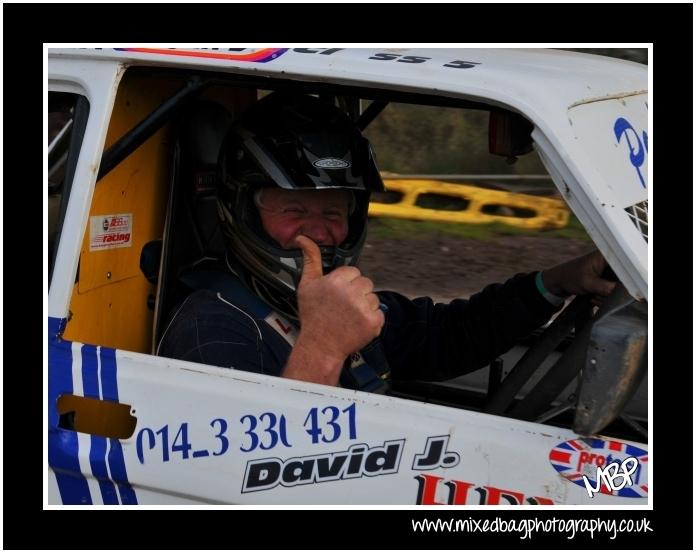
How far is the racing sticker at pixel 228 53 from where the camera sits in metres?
2.25

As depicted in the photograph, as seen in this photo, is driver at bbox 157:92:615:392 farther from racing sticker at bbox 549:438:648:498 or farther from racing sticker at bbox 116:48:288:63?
racing sticker at bbox 549:438:648:498

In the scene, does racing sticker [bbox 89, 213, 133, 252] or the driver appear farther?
racing sticker [bbox 89, 213, 133, 252]

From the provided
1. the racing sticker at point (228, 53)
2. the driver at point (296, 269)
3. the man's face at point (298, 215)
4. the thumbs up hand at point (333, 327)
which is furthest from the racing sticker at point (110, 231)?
the thumbs up hand at point (333, 327)

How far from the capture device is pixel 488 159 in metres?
8.70

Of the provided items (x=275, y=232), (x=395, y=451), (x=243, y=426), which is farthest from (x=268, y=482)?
(x=275, y=232)

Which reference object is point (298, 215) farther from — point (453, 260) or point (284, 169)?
point (453, 260)

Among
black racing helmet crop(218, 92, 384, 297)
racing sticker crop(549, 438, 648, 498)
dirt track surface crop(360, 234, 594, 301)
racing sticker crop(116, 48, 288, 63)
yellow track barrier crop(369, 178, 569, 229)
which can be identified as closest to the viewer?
racing sticker crop(549, 438, 648, 498)

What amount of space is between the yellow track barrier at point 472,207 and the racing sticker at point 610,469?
538cm

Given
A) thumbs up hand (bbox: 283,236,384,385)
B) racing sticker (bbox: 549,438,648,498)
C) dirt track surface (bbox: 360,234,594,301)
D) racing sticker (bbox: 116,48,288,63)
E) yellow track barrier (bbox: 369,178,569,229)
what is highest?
racing sticker (bbox: 116,48,288,63)

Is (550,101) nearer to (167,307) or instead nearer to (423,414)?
(423,414)

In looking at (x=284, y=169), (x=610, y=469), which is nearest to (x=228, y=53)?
(x=284, y=169)

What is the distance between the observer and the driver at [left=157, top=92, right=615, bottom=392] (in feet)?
7.47

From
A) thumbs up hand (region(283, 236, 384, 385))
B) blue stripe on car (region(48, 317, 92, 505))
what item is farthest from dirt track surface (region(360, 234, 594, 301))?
blue stripe on car (region(48, 317, 92, 505))

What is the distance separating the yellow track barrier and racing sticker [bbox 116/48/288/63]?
5106mm
